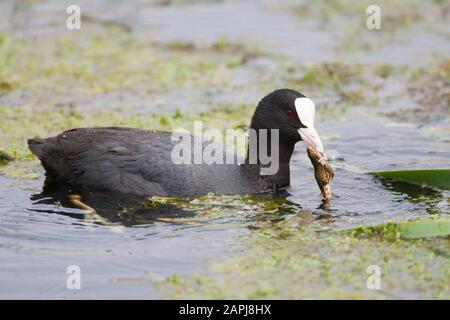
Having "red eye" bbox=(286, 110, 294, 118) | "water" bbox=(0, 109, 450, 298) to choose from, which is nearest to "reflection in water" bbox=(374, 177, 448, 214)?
"water" bbox=(0, 109, 450, 298)

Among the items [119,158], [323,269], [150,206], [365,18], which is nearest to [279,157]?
[150,206]

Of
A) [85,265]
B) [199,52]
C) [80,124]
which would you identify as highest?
[199,52]

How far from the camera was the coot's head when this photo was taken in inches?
243

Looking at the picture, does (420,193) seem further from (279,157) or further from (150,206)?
(150,206)

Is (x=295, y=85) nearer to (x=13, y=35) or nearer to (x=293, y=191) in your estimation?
(x=293, y=191)

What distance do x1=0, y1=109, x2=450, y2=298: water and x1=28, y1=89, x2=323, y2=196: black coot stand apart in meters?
0.15

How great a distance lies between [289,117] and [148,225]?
1.32 meters

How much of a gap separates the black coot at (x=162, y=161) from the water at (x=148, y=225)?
15cm

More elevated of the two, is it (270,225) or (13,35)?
(13,35)

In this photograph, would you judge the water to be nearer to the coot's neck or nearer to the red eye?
the coot's neck

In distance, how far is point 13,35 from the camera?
1104 centimetres

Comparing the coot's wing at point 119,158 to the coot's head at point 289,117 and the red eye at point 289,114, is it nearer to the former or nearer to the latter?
the coot's head at point 289,117

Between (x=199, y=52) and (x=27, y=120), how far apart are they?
2.86 metres

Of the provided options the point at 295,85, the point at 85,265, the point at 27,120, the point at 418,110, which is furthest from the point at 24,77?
the point at 85,265
